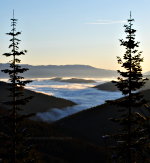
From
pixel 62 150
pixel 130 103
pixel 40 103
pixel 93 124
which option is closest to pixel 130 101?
pixel 130 103

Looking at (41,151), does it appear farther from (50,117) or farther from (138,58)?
(50,117)

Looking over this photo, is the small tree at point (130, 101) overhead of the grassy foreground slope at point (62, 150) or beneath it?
overhead

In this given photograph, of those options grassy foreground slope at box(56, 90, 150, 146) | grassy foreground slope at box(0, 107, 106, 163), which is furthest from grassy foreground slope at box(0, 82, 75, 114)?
grassy foreground slope at box(0, 107, 106, 163)

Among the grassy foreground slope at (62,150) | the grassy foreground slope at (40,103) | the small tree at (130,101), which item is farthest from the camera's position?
the grassy foreground slope at (40,103)

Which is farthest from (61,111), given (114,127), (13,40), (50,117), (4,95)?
(13,40)

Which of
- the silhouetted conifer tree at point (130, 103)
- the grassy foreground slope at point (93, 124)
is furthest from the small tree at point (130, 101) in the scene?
the grassy foreground slope at point (93, 124)

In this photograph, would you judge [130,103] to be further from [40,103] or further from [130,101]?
[40,103]

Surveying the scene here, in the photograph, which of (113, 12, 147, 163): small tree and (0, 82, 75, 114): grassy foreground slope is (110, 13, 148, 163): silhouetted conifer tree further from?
(0, 82, 75, 114): grassy foreground slope

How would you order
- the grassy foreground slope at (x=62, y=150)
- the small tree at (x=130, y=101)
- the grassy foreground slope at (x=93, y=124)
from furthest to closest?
the grassy foreground slope at (x=93, y=124)
the grassy foreground slope at (x=62, y=150)
the small tree at (x=130, y=101)

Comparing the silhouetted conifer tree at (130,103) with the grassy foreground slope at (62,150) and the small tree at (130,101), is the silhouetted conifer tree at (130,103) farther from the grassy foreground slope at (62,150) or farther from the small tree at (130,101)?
the grassy foreground slope at (62,150)

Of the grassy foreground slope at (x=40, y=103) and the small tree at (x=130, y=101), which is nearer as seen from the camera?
the small tree at (x=130, y=101)

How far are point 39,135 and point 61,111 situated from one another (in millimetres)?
65977

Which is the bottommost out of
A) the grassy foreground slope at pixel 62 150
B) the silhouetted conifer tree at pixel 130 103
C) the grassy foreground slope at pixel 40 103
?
the grassy foreground slope at pixel 62 150

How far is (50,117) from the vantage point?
136m
